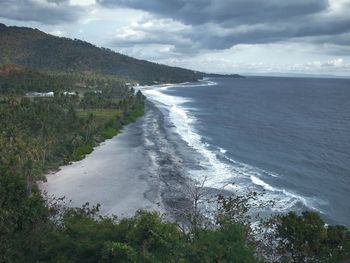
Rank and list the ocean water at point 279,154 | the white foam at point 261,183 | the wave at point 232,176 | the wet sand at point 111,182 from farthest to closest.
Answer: the white foam at point 261,183 → the ocean water at point 279,154 → the wave at point 232,176 → the wet sand at point 111,182

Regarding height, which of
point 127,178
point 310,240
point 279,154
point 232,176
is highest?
point 310,240

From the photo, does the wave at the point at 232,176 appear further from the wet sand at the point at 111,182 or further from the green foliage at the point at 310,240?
the green foliage at the point at 310,240

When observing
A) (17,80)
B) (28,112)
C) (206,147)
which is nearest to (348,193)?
(206,147)

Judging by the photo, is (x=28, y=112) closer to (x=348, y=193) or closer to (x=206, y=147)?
(x=206, y=147)

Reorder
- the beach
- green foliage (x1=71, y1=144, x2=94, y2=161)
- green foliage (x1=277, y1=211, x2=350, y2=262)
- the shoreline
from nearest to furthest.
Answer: green foliage (x1=277, y1=211, x2=350, y2=262)
the shoreline
the beach
green foliage (x1=71, y1=144, x2=94, y2=161)

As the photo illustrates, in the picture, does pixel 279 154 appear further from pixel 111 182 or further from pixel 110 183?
pixel 110 183

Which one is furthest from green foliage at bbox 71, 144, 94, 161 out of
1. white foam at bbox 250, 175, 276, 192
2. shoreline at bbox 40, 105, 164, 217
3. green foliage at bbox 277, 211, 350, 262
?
green foliage at bbox 277, 211, 350, 262

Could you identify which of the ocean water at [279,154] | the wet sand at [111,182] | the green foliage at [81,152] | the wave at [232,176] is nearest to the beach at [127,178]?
the wet sand at [111,182]

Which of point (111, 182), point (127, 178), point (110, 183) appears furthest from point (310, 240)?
point (127, 178)

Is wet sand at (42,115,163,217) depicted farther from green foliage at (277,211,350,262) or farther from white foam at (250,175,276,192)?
green foliage at (277,211,350,262)

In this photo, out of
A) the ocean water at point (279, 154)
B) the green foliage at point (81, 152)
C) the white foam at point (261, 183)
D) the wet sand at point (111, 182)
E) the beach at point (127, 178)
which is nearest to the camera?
the wet sand at point (111, 182)

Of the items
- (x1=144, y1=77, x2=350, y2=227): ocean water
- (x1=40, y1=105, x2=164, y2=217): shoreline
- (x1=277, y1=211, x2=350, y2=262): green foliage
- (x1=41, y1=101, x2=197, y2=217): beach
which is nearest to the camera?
(x1=277, y1=211, x2=350, y2=262): green foliage
